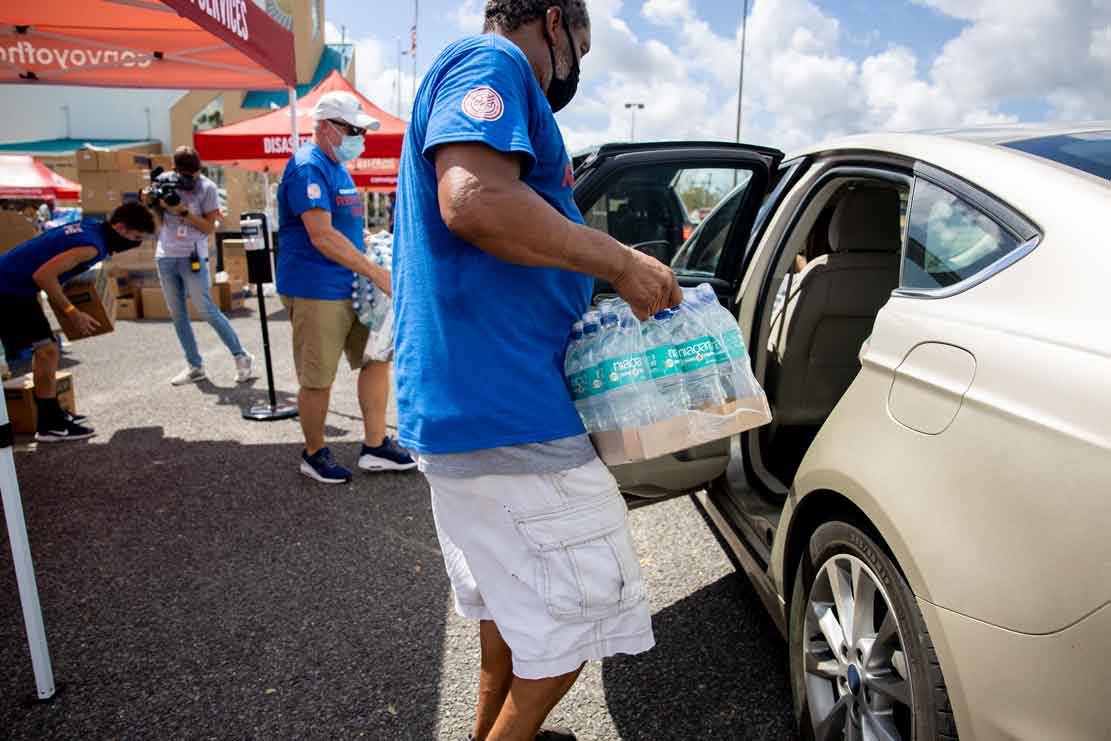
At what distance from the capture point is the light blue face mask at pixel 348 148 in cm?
393

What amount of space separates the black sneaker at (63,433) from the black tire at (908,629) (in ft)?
15.9

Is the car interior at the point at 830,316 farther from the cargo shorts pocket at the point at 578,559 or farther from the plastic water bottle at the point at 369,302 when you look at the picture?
the plastic water bottle at the point at 369,302

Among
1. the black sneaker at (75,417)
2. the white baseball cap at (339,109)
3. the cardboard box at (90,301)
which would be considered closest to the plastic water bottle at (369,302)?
the white baseball cap at (339,109)

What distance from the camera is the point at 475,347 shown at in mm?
1412

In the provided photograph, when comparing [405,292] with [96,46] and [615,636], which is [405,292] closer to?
[615,636]

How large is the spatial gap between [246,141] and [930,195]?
8.35 m

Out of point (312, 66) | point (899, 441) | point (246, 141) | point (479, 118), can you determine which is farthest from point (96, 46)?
point (312, 66)

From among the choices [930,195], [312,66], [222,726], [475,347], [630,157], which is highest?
[312,66]

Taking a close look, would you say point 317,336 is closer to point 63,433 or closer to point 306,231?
point 306,231

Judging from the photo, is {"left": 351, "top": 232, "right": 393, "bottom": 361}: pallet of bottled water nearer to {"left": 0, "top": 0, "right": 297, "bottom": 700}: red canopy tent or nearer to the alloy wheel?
{"left": 0, "top": 0, "right": 297, "bottom": 700}: red canopy tent

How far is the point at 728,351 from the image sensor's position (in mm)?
1575

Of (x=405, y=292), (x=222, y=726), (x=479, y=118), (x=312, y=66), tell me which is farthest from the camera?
(x=312, y=66)

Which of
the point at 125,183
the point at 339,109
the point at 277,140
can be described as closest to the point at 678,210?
the point at 339,109

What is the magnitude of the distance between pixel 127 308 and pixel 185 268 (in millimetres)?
4452
